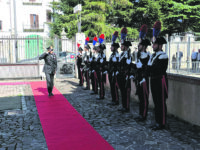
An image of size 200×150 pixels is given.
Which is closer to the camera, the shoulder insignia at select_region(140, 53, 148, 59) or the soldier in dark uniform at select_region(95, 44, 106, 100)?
the shoulder insignia at select_region(140, 53, 148, 59)

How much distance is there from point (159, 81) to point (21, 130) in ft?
10.8

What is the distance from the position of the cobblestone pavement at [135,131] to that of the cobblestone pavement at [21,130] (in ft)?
4.28

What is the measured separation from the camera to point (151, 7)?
28250 millimetres

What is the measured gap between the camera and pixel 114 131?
5.45 m

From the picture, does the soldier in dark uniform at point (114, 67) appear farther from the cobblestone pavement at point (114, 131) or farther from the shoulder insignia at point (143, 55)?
the shoulder insignia at point (143, 55)

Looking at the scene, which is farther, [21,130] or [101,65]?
[101,65]

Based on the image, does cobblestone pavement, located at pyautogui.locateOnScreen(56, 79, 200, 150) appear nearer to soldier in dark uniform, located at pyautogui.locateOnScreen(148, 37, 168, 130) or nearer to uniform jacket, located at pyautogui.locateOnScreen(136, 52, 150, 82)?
soldier in dark uniform, located at pyautogui.locateOnScreen(148, 37, 168, 130)

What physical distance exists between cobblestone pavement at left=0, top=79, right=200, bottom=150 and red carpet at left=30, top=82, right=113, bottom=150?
15 cm

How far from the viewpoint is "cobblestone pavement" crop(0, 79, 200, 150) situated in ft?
15.3

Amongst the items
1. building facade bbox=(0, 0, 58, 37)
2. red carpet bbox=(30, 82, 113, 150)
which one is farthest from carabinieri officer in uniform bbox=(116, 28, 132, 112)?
building facade bbox=(0, 0, 58, 37)

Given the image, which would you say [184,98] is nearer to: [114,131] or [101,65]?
[114,131]

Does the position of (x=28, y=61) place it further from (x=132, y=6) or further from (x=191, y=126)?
(x=132, y=6)

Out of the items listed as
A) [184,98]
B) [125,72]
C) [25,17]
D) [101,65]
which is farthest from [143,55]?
[25,17]

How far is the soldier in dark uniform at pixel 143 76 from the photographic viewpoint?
5980mm
